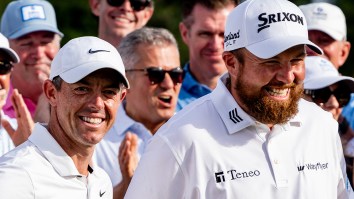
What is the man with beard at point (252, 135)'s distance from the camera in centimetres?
579

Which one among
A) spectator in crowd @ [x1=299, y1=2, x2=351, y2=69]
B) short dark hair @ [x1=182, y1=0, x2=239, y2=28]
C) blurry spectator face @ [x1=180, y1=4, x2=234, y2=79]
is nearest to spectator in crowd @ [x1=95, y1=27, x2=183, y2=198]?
blurry spectator face @ [x1=180, y1=4, x2=234, y2=79]

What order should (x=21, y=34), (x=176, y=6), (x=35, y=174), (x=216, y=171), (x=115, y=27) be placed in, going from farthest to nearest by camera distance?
(x=176, y=6) → (x=115, y=27) → (x=21, y=34) → (x=216, y=171) → (x=35, y=174)

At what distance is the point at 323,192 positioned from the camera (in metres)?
5.96

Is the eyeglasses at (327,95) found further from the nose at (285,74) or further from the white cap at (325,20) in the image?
the nose at (285,74)

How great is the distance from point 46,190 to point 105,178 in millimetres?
656

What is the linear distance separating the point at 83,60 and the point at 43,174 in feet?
2.22

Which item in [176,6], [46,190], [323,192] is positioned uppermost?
[46,190]

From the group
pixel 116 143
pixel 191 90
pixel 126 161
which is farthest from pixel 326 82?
pixel 126 161

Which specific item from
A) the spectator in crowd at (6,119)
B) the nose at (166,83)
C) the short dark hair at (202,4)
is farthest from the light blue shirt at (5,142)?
the short dark hair at (202,4)

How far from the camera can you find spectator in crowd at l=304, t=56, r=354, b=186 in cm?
759

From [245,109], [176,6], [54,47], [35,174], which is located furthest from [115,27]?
[176,6]

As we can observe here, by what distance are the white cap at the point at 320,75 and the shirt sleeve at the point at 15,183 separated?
287 centimetres

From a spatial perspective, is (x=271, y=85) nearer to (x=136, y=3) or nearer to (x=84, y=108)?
(x=84, y=108)

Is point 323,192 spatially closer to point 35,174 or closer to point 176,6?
point 35,174
